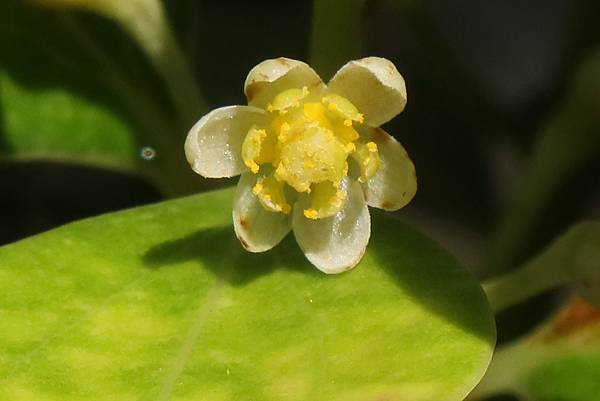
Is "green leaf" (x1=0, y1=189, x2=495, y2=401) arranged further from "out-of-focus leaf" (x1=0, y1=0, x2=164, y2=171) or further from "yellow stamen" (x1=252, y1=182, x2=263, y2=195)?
"out-of-focus leaf" (x1=0, y1=0, x2=164, y2=171)

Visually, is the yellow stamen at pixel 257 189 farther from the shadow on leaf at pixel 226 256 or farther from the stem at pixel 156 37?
the stem at pixel 156 37

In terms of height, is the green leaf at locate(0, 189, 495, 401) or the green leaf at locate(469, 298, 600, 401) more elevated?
the green leaf at locate(0, 189, 495, 401)

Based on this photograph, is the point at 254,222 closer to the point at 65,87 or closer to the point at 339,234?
the point at 339,234

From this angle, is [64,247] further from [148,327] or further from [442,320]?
[442,320]

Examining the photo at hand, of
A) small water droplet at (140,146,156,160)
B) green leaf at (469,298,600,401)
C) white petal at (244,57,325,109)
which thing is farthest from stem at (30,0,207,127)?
green leaf at (469,298,600,401)

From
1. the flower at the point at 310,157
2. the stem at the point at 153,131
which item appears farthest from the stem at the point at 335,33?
the stem at the point at 153,131

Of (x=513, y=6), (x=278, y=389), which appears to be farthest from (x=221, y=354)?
(x=513, y=6)
